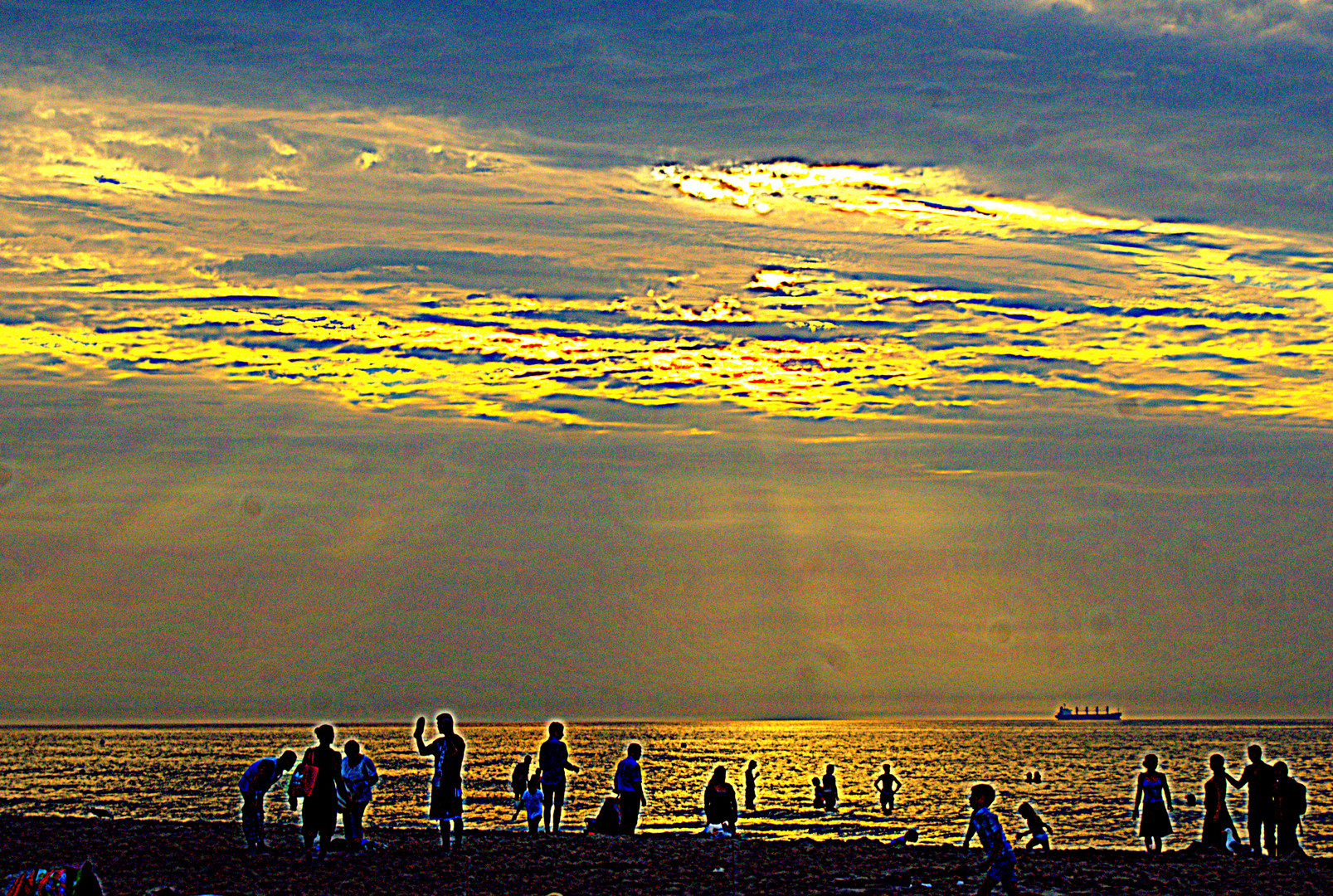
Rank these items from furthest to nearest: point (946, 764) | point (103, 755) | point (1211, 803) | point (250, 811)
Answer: point (103, 755), point (946, 764), point (1211, 803), point (250, 811)

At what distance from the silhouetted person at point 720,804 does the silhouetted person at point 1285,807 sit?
33.4ft

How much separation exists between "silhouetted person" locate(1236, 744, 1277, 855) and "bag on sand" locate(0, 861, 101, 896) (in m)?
19.5

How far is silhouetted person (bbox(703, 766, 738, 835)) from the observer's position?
89.4ft

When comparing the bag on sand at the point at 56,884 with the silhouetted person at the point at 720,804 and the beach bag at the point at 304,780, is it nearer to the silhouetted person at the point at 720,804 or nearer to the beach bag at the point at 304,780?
the beach bag at the point at 304,780

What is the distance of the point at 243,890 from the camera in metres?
19.2

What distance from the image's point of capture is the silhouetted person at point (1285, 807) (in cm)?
2359

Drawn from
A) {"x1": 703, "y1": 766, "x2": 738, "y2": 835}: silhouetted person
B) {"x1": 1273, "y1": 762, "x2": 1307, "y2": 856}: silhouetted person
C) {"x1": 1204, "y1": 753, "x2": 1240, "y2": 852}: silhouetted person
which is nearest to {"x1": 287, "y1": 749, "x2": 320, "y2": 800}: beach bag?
{"x1": 703, "y1": 766, "x2": 738, "y2": 835}: silhouetted person

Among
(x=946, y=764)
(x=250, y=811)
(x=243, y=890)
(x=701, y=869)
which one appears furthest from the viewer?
(x=946, y=764)

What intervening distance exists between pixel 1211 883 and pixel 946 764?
10045 centimetres

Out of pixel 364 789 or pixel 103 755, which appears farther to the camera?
pixel 103 755

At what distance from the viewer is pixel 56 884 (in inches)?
444

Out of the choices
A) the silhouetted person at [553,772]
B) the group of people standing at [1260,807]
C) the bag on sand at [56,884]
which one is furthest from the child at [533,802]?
the bag on sand at [56,884]

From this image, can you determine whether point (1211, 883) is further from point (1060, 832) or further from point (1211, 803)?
point (1060, 832)

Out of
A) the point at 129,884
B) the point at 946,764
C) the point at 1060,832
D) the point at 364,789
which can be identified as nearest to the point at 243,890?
the point at 129,884
